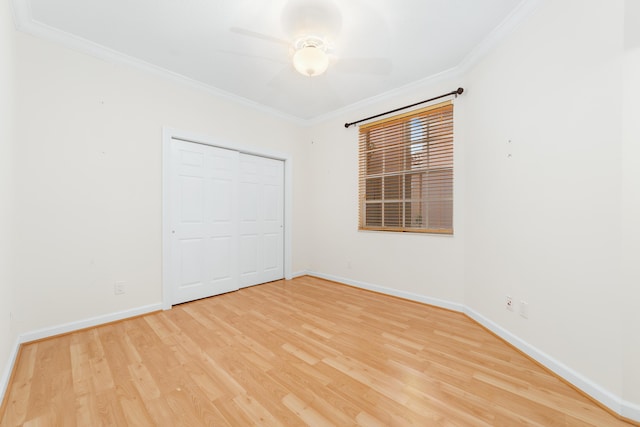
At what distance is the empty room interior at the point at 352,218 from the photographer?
4.99 feet

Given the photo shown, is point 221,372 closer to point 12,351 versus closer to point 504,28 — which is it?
point 12,351

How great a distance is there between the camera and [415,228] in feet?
10.9

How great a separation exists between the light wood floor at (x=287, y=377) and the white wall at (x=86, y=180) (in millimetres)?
382

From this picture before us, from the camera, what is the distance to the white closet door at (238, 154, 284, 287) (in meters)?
3.89

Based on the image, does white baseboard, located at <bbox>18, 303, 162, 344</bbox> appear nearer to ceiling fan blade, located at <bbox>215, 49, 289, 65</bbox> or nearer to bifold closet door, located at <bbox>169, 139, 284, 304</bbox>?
bifold closet door, located at <bbox>169, 139, 284, 304</bbox>

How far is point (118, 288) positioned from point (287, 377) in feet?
7.09

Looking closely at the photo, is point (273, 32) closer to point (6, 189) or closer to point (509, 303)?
point (6, 189)

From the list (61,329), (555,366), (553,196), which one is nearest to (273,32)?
(553,196)

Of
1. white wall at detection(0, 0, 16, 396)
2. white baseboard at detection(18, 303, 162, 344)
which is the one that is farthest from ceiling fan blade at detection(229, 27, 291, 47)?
white baseboard at detection(18, 303, 162, 344)

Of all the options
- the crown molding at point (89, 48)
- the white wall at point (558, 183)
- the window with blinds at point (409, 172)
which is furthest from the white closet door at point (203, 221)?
the white wall at point (558, 183)

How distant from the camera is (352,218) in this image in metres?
4.05

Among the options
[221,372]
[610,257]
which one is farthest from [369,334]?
[610,257]

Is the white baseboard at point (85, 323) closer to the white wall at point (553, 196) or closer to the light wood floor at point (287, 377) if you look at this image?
the light wood floor at point (287, 377)

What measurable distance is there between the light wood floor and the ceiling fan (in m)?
2.51
